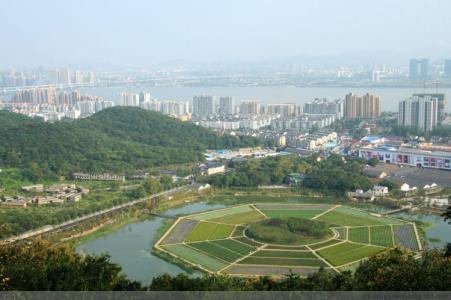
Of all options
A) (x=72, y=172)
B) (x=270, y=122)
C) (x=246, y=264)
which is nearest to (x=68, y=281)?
(x=246, y=264)

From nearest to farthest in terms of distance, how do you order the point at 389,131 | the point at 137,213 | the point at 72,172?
the point at 137,213, the point at 72,172, the point at 389,131

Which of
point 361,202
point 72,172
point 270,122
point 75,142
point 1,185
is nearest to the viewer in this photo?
point 361,202

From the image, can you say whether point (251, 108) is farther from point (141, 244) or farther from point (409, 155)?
point (141, 244)

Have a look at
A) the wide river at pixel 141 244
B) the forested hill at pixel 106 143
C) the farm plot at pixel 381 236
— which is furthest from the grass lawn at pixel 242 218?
the forested hill at pixel 106 143

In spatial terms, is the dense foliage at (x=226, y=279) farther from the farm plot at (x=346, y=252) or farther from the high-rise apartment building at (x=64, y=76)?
the high-rise apartment building at (x=64, y=76)

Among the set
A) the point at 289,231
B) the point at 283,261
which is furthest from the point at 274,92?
the point at 283,261

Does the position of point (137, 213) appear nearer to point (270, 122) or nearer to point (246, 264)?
point (246, 264)

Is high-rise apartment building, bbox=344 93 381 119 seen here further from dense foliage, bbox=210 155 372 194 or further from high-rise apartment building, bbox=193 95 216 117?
dense foliage, bbox=210 155 372 194
